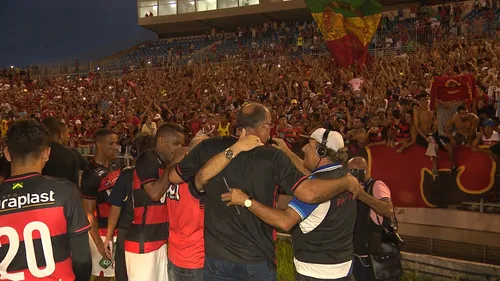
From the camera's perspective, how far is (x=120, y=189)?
4461 mm

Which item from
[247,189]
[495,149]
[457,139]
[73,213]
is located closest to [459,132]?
[457,139]

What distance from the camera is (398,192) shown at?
335 inches

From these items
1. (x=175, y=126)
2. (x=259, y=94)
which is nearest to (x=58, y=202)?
(x=175, y=126)

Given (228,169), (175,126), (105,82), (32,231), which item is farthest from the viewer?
(105,82)

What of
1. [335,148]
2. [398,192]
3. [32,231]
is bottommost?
[398,192]

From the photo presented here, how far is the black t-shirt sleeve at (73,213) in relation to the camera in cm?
278

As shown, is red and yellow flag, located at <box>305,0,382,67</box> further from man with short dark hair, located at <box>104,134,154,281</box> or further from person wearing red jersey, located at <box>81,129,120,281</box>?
man with short dark hair, located at <box>104,134,154,281</box>

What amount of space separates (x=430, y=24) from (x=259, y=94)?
1108 centimetres

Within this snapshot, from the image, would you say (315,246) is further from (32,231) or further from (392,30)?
(392,30)

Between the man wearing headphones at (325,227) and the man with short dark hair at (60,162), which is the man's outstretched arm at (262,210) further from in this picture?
the man with short dark hair at (60,162)

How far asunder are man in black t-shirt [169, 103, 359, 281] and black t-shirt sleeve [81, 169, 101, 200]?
1727 mm

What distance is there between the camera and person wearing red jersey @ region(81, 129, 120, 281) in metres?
4.71

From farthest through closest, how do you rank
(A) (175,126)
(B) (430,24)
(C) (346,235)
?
(B) (430,24)
(A) (175,126)
(C) (346,235)

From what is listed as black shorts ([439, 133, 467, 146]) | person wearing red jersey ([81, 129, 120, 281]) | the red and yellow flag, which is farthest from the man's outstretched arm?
the red and yellow flag
